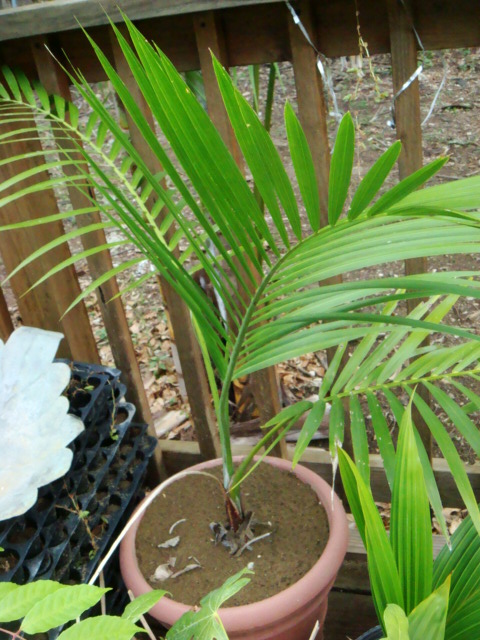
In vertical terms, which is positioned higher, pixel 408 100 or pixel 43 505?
pixel 408 100

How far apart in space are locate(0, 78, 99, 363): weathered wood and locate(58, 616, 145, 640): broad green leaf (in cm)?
102

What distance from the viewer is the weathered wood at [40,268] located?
1423mm

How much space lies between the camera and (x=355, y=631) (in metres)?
1.45

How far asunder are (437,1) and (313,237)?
0.49 metres

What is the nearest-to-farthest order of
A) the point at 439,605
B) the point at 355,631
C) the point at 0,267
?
the point at 439,605 → the point at 355,631 → the point at 0,267

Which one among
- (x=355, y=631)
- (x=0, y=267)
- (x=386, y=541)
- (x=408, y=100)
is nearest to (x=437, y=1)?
(x=408, y=100)

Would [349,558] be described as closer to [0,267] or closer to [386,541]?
[386,541]

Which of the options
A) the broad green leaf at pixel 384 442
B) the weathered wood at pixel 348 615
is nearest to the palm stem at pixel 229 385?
the broad green leaf at pixel 384 442

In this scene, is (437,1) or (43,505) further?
(43,505)

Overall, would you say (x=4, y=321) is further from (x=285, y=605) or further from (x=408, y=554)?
(x=408, y=554)

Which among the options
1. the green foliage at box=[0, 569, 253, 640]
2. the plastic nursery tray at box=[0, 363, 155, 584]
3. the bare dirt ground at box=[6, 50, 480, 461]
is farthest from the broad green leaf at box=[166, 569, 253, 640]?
the bare dirt ground at box=[6, 50, 480, 461]

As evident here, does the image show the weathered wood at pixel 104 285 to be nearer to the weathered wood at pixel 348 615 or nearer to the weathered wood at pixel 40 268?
the weathered wood at pixel 40 268

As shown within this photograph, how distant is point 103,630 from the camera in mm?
586

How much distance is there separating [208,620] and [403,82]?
2.75ft
